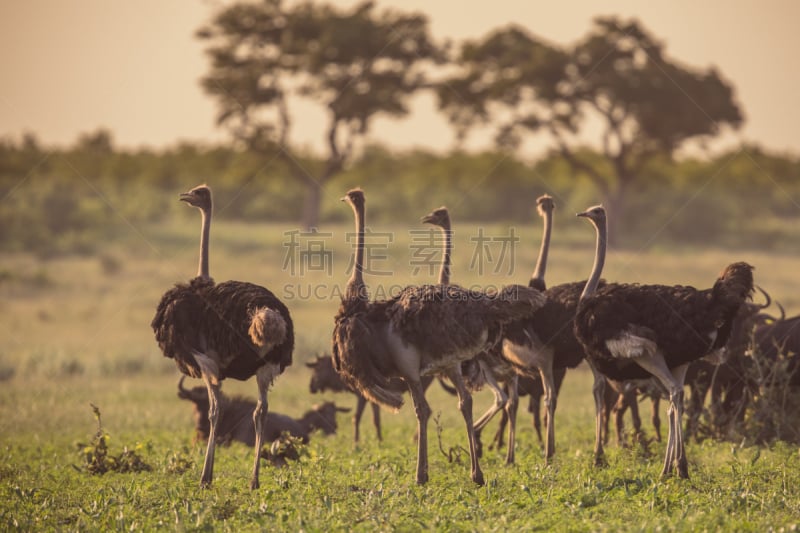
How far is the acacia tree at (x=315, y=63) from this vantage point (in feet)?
120

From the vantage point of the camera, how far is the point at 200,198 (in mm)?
10844

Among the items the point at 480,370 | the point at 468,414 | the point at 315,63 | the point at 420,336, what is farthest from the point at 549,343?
the point at 315,63

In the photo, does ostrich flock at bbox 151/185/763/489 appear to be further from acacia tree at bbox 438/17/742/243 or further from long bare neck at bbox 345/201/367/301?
acacia tree at bbox 438/17/742/243

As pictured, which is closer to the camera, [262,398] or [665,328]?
[665,328]

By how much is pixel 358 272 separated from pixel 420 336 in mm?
974

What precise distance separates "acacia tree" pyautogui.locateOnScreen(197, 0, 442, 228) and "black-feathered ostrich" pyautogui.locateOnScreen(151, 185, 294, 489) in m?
27.4

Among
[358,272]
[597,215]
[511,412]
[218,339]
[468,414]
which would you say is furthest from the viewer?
[511,412]

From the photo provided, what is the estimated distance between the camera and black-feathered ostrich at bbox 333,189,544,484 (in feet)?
29.9

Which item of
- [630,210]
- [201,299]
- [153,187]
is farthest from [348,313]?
[153,187]

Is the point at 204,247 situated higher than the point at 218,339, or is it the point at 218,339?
the point at 204,247

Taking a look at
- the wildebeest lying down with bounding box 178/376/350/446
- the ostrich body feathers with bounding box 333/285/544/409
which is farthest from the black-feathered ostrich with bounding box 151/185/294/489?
the wildebeest lying down with bounding box 178/376/350/446

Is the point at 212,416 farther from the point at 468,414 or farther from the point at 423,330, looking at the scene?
the point at 468,414

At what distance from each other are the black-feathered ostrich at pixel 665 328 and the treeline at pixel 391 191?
95.7 ft

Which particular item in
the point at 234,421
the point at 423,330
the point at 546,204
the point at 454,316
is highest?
the point at 546,204
